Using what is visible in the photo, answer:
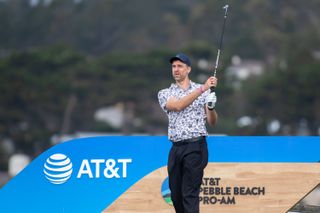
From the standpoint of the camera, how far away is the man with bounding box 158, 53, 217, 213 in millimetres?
7207

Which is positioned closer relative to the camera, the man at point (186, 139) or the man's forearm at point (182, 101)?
the man's forearm at point (182, 101)

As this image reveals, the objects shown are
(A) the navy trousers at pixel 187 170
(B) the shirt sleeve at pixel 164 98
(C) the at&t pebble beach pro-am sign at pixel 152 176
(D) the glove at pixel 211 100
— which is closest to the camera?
(D) the glove at pixel 211 100

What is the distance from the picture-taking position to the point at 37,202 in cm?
850

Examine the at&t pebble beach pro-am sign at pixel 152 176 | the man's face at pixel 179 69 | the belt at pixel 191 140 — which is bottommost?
the at&t pebble beach pro-am sign at pixel 152 176

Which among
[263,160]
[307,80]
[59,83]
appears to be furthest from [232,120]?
[263,160]

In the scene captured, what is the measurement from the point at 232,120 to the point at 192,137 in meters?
48.1

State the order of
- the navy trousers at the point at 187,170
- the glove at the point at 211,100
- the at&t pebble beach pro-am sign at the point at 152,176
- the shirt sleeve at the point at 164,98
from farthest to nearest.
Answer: the at&t pebble beach pro-am sign at the point at 152,176 → the shirt sleeve at the point at 164,98 → the navy trousers at the point at 187,170 → the glove at the point at 211,100

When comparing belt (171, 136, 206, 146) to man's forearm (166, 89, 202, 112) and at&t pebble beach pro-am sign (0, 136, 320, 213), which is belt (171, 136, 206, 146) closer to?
man's forearm (166, 89, 202, 112)

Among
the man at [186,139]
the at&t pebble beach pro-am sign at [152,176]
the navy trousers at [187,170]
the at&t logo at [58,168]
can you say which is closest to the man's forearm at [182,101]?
the man at [186,139]

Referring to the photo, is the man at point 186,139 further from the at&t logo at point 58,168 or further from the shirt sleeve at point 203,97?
the at&t logo at point 58,168

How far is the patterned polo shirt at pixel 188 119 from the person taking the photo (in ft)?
23.7

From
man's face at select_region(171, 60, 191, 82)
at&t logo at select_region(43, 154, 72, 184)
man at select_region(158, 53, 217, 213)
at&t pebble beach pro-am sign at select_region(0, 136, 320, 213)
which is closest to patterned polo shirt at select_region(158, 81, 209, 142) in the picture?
man at select_region(158, 53, 217, 213)

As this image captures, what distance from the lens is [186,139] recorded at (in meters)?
7.22

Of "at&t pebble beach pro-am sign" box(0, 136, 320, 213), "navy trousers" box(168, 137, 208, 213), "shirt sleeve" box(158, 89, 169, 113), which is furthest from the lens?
"at&t pebble beach pro-am sign" box(0, 136, 320, 213)
